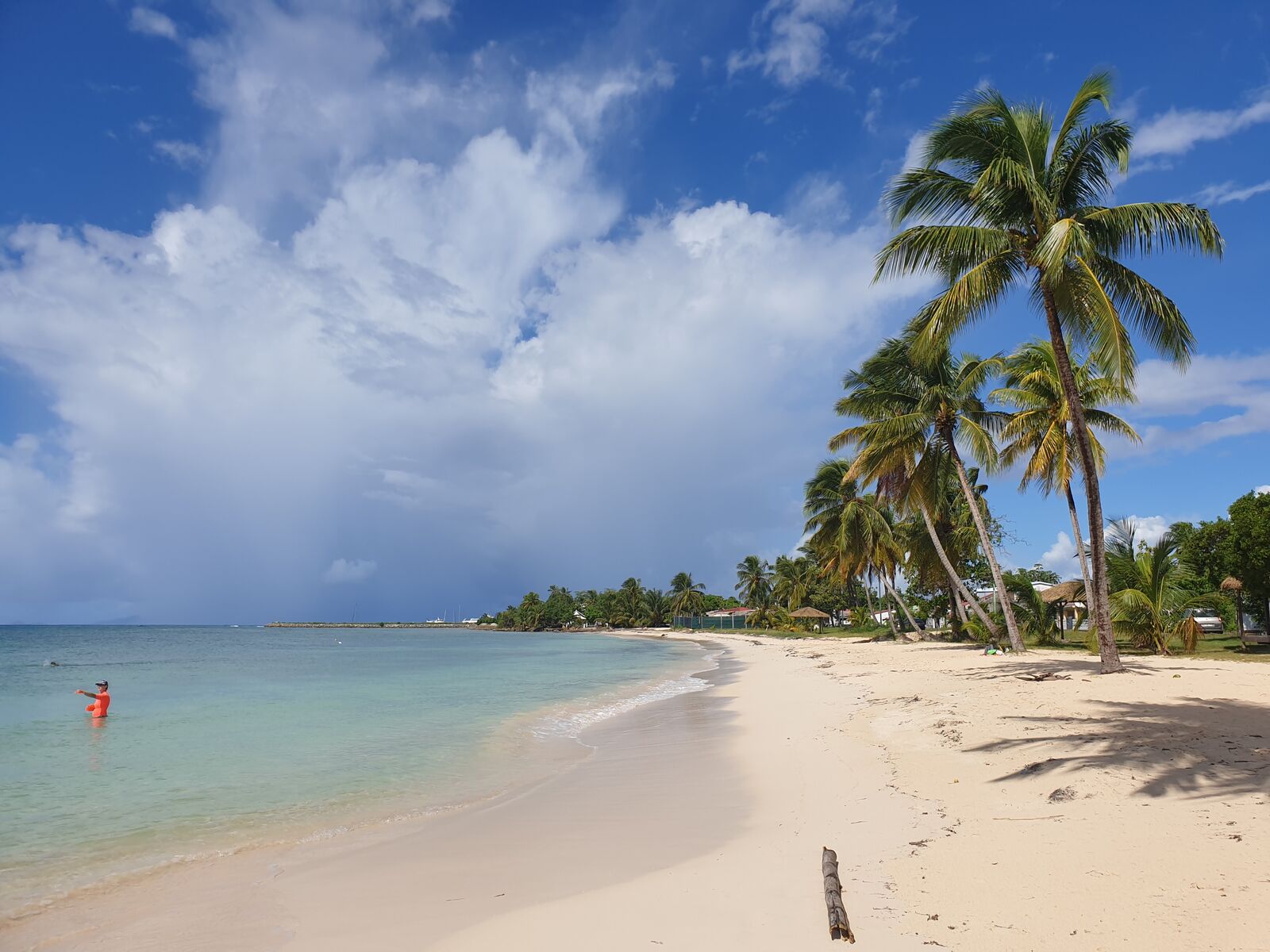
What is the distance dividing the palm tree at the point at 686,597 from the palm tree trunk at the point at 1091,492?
90552 millimetres

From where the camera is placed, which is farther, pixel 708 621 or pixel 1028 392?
pixel 708 621

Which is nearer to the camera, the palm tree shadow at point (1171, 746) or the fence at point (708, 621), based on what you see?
the palm tree shadow at point (1171, 746)

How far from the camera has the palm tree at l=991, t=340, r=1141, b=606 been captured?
1820cm

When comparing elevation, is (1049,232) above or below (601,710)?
above

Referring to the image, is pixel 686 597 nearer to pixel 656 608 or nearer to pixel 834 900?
pixel 656 608

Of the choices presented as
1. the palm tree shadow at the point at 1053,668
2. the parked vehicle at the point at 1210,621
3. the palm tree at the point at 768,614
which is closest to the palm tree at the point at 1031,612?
the palm tree shadow at the point at 1053,668

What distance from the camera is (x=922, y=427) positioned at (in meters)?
21.3

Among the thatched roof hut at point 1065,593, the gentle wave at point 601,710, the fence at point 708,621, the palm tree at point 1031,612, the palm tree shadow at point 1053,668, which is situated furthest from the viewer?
the fence at point 708,621

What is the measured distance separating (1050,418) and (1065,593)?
13.4 meters

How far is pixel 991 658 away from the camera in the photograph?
1694 cm

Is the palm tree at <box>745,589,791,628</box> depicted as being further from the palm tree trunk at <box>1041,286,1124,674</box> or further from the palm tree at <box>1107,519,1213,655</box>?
the palm tree trunk at <box>1041,286,1124,674</box>

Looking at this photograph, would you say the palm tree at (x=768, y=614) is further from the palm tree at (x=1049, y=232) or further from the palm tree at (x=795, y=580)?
the palm tree at (x=1049, y=232)

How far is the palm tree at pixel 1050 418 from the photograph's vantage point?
59.7 feet

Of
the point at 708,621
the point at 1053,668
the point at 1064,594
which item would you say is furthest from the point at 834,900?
the point at 708,621
